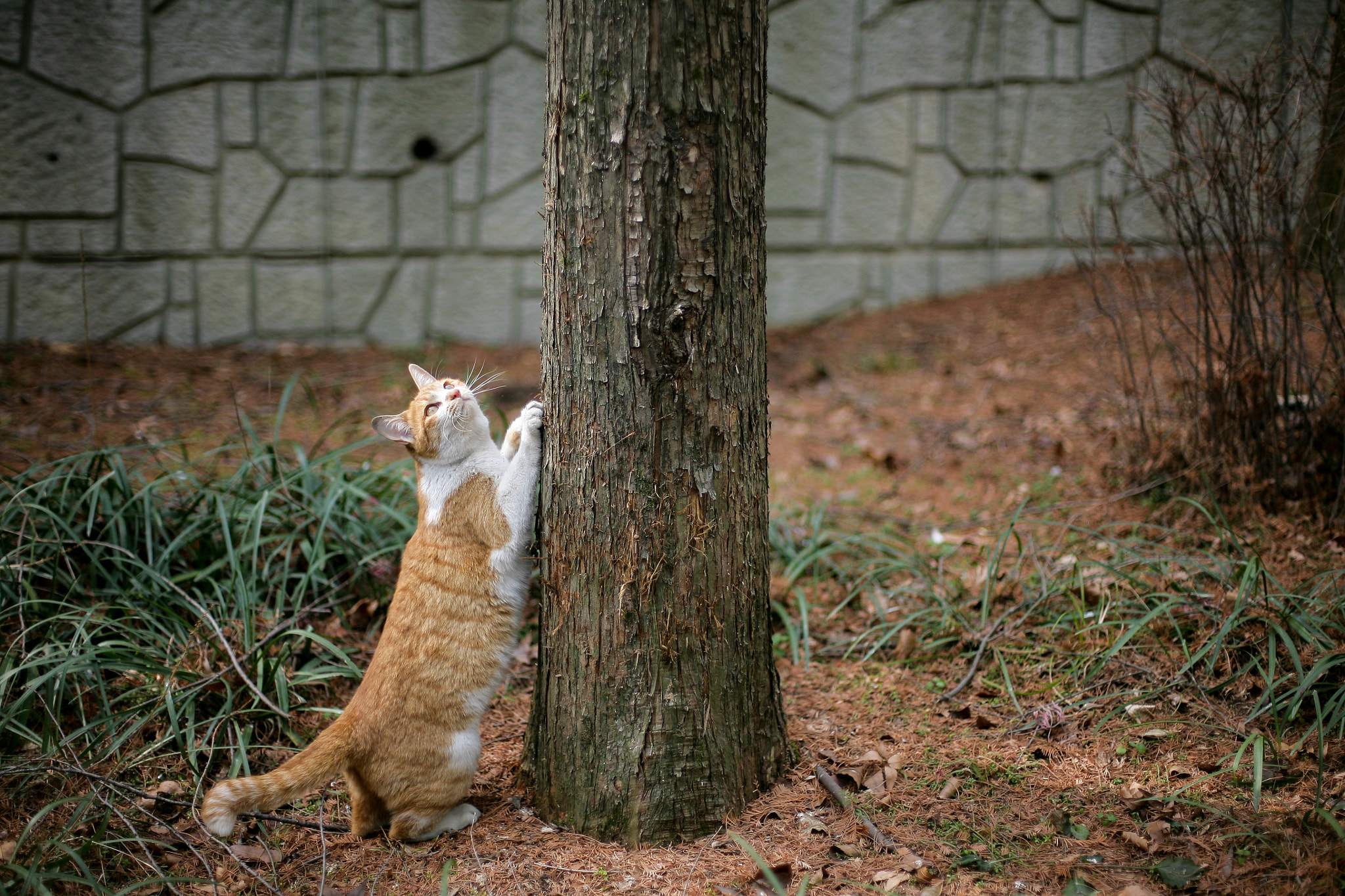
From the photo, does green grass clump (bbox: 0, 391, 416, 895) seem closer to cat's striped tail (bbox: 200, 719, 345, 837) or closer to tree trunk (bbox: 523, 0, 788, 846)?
cat's striped tail (bbox: 200, 719, 345, 837)

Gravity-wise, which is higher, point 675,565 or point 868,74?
point 868,74

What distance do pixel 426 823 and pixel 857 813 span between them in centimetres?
118

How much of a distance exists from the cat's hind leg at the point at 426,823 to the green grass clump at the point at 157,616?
0.58m

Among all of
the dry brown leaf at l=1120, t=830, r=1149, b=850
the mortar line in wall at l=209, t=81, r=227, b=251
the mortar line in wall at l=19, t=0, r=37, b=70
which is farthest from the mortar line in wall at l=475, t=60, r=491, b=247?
the dry brown leaf at l=1120, t=830, r=1149, b=850

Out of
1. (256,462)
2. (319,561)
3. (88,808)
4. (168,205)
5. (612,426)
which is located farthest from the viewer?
(168,205)

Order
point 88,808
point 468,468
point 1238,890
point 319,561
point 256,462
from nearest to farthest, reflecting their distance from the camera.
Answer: point 1238,890, point 88,808, point 468,468, point 319,561, point 256,462

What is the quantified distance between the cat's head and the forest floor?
1.02 m

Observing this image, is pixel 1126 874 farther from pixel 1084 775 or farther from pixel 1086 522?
pixel 1086 522

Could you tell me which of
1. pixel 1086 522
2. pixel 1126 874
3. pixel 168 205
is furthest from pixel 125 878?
pixel 168 205

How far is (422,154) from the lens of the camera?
6934 mm

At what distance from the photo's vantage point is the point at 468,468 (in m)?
2.61

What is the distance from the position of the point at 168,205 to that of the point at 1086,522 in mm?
6853

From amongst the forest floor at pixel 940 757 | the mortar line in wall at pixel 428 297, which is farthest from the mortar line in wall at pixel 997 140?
the mortar line in wall at pixel 428 297

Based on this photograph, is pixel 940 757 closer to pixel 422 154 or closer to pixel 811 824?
pixel 811 824
